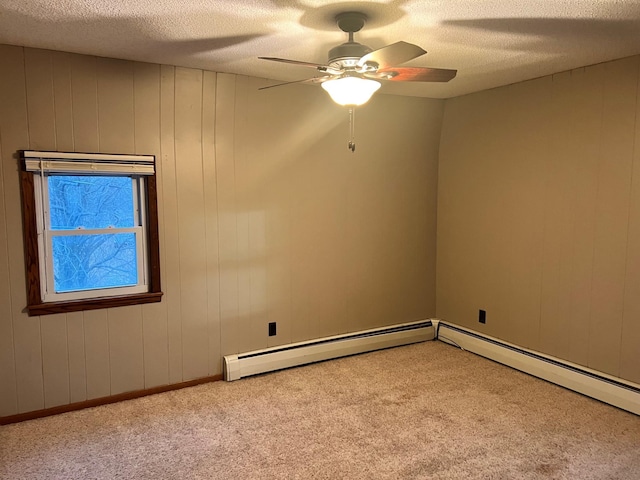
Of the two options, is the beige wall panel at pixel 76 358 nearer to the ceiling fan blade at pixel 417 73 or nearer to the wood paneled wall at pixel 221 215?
the wood paneled wall at pixel 221 215

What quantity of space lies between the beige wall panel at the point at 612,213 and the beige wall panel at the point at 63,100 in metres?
3.50

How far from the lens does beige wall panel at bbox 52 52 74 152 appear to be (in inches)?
115

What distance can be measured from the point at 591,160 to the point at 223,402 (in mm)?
3053

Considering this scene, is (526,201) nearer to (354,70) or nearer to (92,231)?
(354,70)

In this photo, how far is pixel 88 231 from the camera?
3115 millimetres

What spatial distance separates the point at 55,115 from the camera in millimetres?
2934

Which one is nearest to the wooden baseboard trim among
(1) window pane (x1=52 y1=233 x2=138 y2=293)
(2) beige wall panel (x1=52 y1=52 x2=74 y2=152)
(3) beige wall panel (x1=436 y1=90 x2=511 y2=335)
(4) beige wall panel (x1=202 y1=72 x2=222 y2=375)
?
(4) beige wall panel (x1=202 y1=72 x2=222 y2=375)

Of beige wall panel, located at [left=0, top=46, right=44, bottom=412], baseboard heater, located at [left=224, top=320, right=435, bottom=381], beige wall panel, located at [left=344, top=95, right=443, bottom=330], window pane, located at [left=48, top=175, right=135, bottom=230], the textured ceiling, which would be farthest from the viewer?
beige wall panel, located at [left=344, top=95, right=443, bottom=330]

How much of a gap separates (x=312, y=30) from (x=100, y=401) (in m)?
2.74

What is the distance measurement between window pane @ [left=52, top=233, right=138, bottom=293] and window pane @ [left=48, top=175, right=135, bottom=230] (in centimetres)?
9

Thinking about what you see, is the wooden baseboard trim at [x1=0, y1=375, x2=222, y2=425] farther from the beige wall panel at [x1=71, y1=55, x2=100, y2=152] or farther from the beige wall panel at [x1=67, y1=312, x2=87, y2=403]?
the beige wall panel at [x1=71, y1=55, x2=100, y2=152]

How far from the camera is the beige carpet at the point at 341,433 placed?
2451 mm

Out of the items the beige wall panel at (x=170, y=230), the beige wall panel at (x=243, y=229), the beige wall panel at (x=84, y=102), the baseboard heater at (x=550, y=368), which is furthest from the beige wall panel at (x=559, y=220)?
the beige wall panel at (x=84, y=102)

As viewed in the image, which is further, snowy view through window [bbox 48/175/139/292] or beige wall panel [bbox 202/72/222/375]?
beige wall panel [bbox 202/72/222/375]
